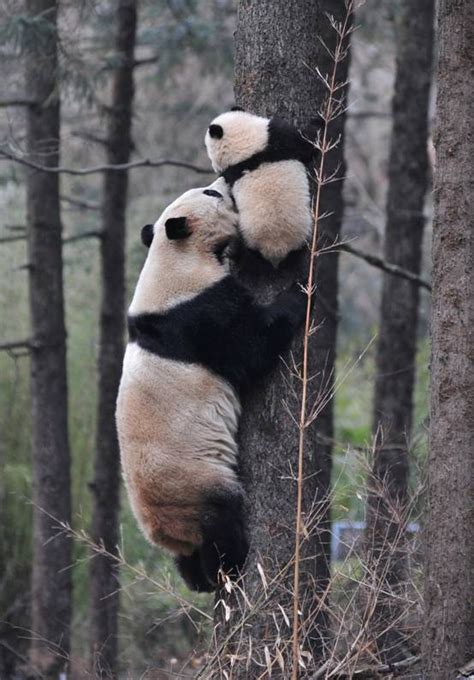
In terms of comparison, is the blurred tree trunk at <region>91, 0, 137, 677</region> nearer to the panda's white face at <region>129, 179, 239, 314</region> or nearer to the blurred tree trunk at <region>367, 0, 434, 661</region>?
the blurred tree trunk at <region>367, 0, 434, 661</region>

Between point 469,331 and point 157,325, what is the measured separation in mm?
1504

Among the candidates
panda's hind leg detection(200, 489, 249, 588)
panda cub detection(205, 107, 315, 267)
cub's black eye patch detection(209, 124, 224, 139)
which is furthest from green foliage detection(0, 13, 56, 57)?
panda's hind leg detection(200, 489, 249, 588)

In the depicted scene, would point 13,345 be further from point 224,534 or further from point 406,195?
point 224,534

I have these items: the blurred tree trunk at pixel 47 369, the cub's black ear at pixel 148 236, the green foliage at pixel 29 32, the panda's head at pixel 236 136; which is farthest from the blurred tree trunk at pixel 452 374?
the blurred tree trunk at pixel 47 369

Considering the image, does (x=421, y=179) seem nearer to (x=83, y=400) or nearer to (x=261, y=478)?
(x=83, y=400)

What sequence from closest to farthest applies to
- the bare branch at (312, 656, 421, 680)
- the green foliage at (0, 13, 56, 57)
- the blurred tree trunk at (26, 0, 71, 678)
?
the bare branch at (312, 656, 421, 680), the green foliage at (0, 13, 56, 57), the blurred tree trunk at (26, 0, 71, 678)

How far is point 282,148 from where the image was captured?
5129 mm

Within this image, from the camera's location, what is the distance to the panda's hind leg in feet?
16.6

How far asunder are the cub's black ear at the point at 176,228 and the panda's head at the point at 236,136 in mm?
374

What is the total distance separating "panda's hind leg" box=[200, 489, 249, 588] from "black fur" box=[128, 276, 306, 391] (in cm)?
55

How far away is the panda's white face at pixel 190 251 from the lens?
5238 mm

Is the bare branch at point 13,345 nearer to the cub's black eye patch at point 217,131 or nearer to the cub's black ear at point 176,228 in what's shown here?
the cub's black ear at point 176,228

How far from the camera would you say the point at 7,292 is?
11.6 meters

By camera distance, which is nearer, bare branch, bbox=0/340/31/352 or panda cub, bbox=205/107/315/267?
panda cub, bbox=205/107/315/267
